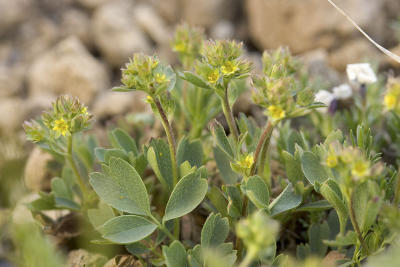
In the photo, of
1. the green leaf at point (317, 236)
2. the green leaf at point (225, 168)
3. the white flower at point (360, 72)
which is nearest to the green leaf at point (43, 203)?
the green leaf at point (225, 168)

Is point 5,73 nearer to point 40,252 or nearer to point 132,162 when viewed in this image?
point 132,162

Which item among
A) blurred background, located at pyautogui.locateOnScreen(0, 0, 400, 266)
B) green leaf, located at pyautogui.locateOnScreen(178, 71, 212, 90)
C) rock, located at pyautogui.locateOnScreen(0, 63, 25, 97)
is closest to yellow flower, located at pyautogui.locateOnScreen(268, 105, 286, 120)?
green leaf, located at pyautogui.locateOnScreen(178, 71, 212, 90)

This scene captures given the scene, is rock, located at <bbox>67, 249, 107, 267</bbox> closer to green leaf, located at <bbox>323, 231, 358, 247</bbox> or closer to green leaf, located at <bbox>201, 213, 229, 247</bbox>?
green leaf, located at <bbox>201, 213, 229, 247</bbox>

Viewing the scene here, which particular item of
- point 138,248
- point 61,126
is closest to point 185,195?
point 138,248

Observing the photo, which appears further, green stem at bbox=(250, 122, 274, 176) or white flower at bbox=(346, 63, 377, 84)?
white flower at bbox=(346, 63, 377, 84)

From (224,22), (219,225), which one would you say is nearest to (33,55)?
(224,22)

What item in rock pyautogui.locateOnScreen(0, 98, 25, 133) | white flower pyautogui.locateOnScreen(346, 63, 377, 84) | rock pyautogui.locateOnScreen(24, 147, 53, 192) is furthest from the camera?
rock pyautogui.locateOnScreen(0, 98, 25, 133)

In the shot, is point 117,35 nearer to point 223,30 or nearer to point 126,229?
point 223,30

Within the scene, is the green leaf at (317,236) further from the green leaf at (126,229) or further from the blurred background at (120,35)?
the blurred background at (120,35)
